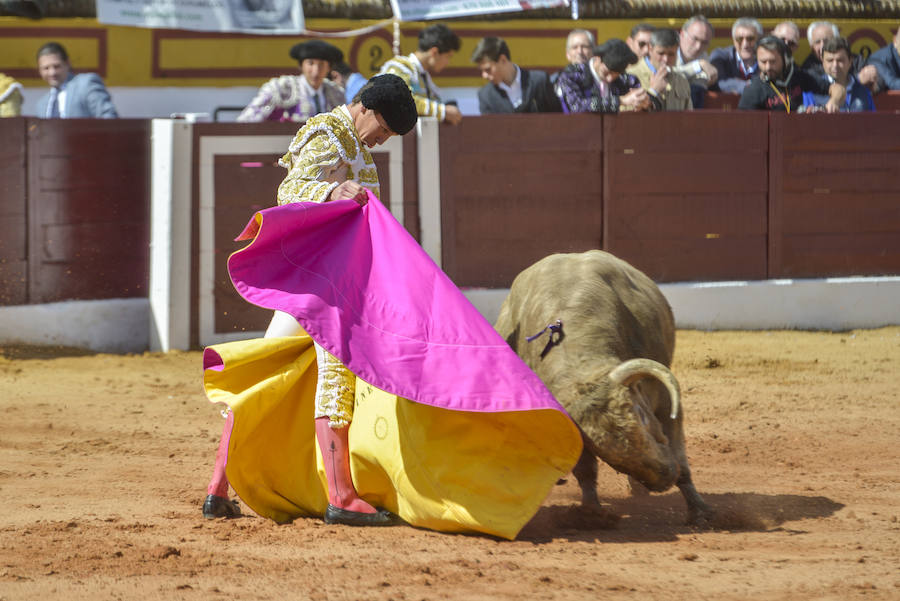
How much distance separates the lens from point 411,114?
10.3ft

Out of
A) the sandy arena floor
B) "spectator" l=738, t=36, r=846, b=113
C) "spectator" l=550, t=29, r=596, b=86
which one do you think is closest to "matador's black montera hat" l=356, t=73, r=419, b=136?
the sandy arena floor

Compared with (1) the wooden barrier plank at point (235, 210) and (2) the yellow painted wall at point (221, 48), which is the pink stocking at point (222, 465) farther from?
(2) the yellow painted wall at point (221, 48)

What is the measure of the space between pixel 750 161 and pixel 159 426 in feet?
12.7

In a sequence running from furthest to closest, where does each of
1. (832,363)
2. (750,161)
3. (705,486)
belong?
(750,161)
(832,363)
(705,486)

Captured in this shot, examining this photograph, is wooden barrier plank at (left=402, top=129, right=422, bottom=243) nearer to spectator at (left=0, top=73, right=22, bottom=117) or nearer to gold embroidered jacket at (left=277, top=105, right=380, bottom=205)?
spectator at (left=0, top=73, right=22, bottom=117)

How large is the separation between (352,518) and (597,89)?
396 cm

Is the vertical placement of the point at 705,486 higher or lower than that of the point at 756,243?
lower

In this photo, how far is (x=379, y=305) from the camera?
120 inches

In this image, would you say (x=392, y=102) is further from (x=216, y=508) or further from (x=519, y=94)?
(x=519, y=94)

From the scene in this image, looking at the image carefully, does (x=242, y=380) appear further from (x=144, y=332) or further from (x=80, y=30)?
(x=80, y=30)

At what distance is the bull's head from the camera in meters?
2.97

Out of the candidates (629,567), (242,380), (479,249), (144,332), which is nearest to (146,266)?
(144,332)

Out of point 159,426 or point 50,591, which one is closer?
point 50,591

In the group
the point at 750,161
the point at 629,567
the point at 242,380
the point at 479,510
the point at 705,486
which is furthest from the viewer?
the point at 750,161
